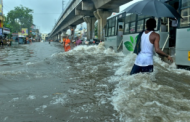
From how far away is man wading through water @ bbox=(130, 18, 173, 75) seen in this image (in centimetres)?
327

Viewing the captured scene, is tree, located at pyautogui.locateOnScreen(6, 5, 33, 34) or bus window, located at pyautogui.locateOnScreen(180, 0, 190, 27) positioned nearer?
bus window, located at pyautogui.locateOnScreen(180, 0, 190, 27)

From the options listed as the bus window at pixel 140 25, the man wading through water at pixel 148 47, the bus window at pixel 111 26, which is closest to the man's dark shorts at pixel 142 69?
the man wading through water at pixel 148 47

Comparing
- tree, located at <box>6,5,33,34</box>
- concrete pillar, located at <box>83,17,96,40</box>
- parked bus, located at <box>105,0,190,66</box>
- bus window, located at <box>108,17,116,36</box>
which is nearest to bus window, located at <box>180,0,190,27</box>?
parked bus, located at <box>105,0,190,66</box>

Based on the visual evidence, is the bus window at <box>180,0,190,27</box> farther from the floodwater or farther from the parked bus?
the floodwater

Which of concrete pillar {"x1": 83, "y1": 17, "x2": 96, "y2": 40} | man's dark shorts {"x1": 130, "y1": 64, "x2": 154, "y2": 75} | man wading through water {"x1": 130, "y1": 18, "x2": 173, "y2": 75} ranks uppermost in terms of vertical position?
concrete pillar {"x1": 83, "y1": 17, "x2": 96, "y2": 40}

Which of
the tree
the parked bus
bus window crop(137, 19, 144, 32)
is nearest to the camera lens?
the parked bus

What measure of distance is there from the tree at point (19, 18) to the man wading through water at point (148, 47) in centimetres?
8184

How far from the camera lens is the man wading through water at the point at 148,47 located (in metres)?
3.27

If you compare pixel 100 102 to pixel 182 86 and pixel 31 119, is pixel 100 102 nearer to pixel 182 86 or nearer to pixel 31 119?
pixel 31 119

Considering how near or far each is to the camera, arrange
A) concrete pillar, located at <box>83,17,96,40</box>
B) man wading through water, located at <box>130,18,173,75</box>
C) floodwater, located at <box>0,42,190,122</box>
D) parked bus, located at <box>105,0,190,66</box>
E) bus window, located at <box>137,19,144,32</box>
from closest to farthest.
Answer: floodwater, located at <box>0,42,190,122</box>
man wading through water, located at <box>130,18,173,75</box>
parked bus, located at <box>105,0,190,66</box>
bus window, located at <box>137,19,144,32</box>
concrete pillar, located at <box>83,17,96,40</box>

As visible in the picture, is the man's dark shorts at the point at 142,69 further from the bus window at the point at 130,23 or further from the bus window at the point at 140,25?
the bus window at the point at 130,23

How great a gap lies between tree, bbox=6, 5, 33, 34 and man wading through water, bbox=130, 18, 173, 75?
269 ft

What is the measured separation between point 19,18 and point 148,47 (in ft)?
284

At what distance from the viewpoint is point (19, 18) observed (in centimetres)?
8006
